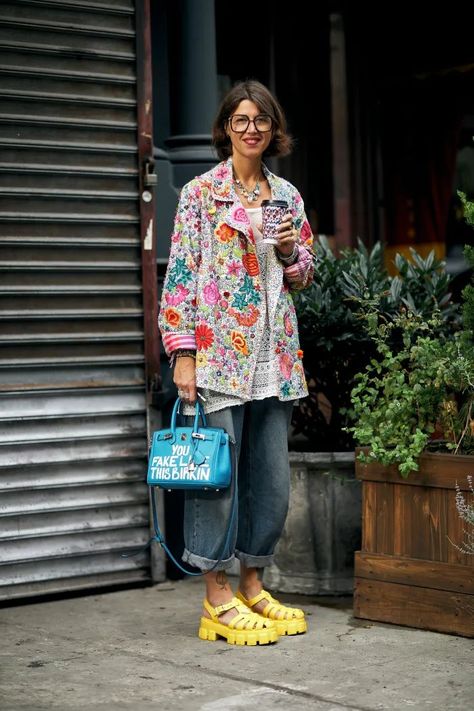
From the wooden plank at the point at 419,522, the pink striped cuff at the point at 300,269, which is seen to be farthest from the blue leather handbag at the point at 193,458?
the wooden plank at the point at 419,522

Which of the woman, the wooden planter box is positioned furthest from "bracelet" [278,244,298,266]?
the wooden planter box

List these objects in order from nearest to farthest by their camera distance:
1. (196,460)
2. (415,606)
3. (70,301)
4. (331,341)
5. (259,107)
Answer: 1. (196,460)
2. (259,107)
3. (415,606)
4. (331,341)
5. (70,301)

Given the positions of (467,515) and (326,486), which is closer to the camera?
(467,515)

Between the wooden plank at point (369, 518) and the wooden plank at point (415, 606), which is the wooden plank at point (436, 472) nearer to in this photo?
the wooden plank at point (369, 518)

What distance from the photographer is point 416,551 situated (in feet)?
16.2

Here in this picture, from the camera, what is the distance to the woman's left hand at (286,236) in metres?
4.61

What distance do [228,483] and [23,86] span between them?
7.03 ft

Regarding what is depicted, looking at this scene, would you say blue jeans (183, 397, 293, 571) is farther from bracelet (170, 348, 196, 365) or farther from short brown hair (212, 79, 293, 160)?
short brown hair (212, 79, 293, 160)

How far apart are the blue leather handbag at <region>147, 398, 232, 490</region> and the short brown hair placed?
3.59 ft

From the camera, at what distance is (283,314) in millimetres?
4906

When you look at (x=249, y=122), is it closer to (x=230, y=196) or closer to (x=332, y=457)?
(x=230, y=196)

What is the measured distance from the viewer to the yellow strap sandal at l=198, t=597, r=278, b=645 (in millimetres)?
4766

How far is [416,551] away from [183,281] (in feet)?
4.67

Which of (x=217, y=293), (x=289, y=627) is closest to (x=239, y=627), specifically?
(x=289, y=627)
